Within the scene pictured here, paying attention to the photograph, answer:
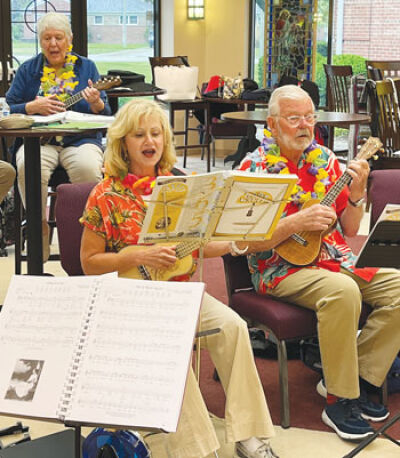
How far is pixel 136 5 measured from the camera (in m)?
8.84

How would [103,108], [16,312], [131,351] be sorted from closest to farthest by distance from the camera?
1. [131,351]
2. [16,312]
3. [103,108]

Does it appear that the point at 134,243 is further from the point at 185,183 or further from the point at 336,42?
the point at 336,42

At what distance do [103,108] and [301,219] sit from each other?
61.4 inches

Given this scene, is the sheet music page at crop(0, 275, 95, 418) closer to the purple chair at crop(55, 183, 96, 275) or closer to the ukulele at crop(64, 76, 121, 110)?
the purple chair at crop(55, 183, 96, 275)

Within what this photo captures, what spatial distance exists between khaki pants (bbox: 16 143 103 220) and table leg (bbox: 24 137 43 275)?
0.53 meters

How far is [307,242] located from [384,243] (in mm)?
541

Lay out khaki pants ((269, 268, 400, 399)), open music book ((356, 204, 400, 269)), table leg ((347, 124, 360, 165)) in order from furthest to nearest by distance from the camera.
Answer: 1. table leg ((347, 124, 360, 165))
2. khaki pants ((269, 268, 400, 399))
3. open music book ((356, 204, 400, 269))

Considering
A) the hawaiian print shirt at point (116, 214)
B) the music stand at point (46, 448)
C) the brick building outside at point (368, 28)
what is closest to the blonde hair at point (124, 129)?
the hawaiian print shirt at point (116, 214)

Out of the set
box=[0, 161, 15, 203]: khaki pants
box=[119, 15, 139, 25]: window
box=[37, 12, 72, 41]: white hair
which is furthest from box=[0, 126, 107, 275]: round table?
box=[119, 15, 139, 25]: window

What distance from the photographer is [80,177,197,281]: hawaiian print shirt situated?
256 centimetres

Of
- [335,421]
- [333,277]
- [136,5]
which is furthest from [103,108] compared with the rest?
[136,5]

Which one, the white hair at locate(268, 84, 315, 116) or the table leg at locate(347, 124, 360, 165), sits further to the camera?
the table leg at locate(347, 124, 360, 165)

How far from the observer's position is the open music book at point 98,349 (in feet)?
5.21

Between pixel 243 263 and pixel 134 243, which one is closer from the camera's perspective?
pixel 134 243
